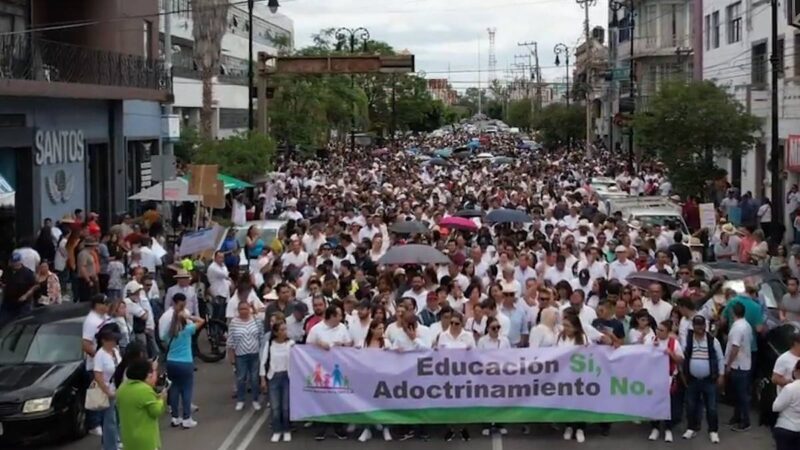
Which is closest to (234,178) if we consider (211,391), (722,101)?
(722,101)

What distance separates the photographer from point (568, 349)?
13.4 metres

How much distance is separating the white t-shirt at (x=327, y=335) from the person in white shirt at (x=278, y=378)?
26 centimetres

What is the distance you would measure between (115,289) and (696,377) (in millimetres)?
10603


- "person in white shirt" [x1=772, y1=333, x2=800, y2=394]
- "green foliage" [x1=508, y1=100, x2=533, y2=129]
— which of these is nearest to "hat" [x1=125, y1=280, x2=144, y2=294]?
"person in white shirt" [x1=772, y1=333, x2=800, y2=394]

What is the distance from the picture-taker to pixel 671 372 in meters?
13.4

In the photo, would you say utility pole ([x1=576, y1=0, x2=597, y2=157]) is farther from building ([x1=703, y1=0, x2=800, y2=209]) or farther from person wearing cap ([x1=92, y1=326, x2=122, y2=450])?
person wearing cap ([x1=92, y1=326, x2=122, y2=450])

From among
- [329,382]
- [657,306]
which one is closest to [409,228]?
[657,306]

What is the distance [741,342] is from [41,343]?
779 centimetres

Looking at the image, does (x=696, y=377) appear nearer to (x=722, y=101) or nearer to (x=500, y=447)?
(x=500, y=447)

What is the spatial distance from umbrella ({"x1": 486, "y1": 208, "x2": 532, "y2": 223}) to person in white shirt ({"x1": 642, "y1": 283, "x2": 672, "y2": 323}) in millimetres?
10517

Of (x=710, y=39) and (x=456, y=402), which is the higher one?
(x=710, y=39)

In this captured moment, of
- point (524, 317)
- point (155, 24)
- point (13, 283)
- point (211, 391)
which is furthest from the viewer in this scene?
point (155, 24)

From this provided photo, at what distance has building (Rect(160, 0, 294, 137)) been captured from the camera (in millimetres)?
56750

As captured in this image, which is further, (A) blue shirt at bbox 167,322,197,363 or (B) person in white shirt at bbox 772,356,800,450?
(A) blue shirt at bbox 167,322,197,363
